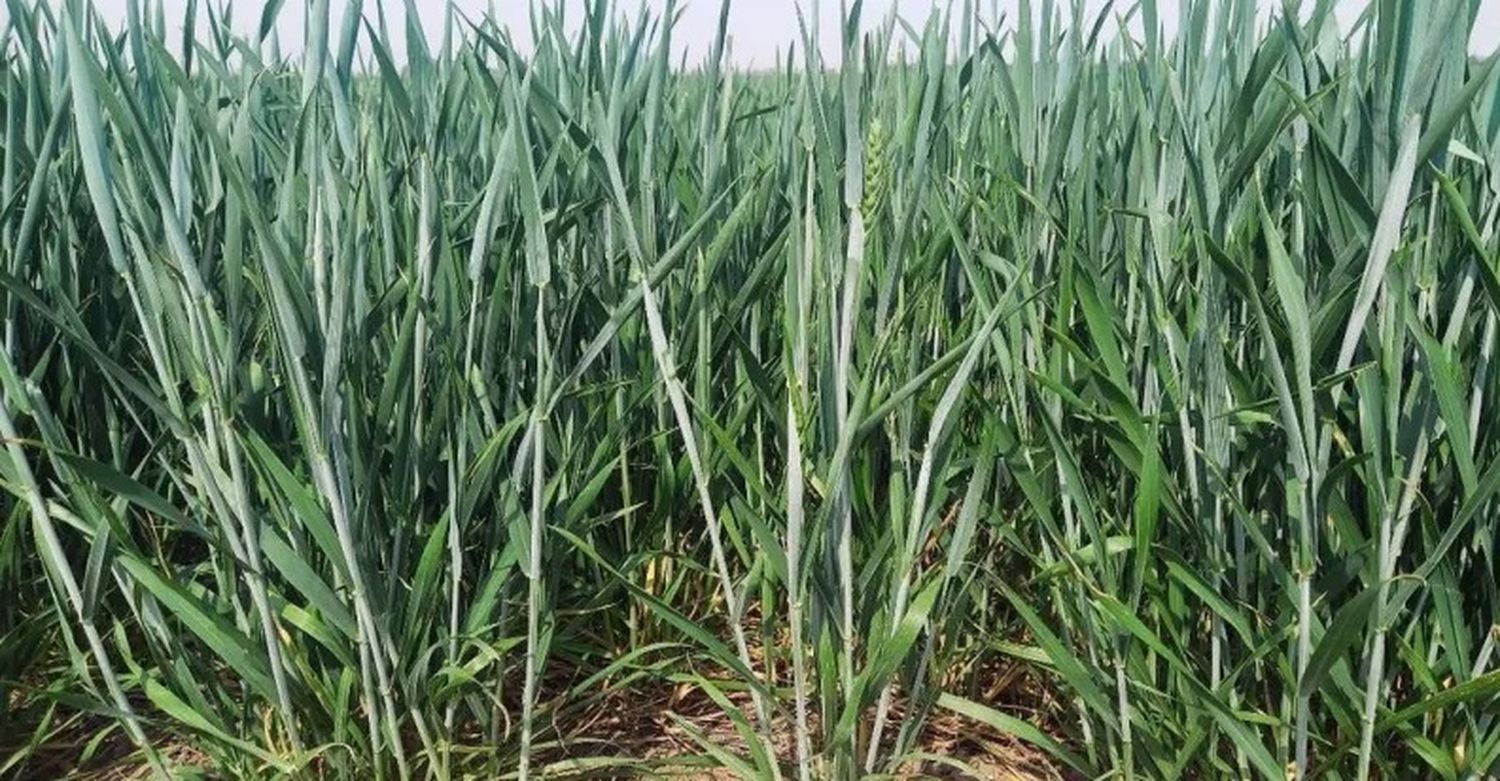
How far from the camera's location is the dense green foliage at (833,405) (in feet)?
2.23

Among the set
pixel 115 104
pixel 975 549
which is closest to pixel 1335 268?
pixel 975 549

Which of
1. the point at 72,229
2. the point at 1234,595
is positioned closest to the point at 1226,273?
the point at 1234,595

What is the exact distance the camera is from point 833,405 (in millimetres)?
739

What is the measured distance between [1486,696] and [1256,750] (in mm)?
144

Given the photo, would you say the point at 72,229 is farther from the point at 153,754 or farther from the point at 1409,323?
the point at 1409,323

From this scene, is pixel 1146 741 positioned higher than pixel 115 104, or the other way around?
pixel 115 104

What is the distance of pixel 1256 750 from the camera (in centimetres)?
70

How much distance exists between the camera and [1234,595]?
77 centimetres

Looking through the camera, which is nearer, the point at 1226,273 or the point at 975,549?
the point at 1226,273

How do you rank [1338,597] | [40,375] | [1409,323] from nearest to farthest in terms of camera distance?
[1409,323] < [1338,597] < [40,375]

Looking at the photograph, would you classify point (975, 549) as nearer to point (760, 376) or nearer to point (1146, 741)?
point (1146, 741)

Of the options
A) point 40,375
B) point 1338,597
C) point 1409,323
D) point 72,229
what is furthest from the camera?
point 72,229

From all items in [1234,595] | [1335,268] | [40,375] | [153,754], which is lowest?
[153,754]

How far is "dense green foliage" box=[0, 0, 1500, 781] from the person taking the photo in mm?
681
